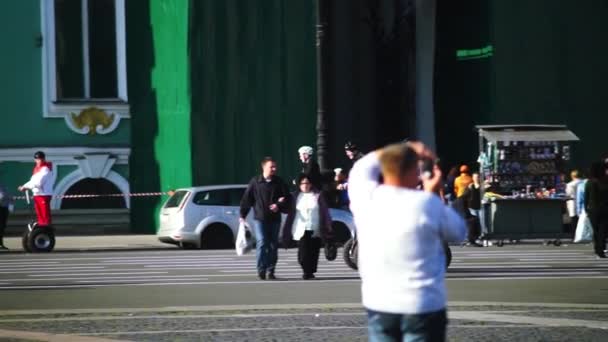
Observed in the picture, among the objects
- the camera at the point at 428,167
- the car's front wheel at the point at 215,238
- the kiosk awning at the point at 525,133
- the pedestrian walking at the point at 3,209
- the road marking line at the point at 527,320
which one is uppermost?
the camera at the point at 428,167

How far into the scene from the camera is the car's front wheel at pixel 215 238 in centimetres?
2916

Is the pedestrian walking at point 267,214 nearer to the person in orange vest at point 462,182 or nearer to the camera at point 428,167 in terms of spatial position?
the person in orange vest at point 462,182

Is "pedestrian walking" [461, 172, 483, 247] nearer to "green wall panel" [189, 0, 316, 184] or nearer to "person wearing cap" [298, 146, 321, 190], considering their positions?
"green wall panel" [189, 0, 316, 184]

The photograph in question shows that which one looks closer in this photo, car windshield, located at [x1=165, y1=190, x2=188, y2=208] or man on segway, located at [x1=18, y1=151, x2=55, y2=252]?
man on segway, located at [x1=18, y1=151, x2=55, y2=252]

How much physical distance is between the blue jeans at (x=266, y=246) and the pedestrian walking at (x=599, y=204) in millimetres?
5935

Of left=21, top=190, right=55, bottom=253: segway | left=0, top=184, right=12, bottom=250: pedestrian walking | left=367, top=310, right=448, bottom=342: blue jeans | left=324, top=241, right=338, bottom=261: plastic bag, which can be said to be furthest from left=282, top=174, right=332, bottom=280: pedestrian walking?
left=367, top=310, right=448, bottom=342: blue jeans

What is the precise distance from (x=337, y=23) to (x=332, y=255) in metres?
15.7

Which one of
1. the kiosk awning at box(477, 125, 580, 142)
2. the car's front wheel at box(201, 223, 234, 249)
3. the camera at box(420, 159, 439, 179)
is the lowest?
the car's front wheel at box(201, 223, 234, 249)

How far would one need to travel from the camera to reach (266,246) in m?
20.0

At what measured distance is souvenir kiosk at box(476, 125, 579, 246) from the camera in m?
29.0

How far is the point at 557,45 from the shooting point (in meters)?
35.8

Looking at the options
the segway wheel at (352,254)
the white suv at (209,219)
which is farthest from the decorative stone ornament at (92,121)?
the segway wheel at (352,254)

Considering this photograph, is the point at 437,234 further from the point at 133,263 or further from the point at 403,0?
the point at 403,0

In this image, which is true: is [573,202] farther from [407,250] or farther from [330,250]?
[407,250]
